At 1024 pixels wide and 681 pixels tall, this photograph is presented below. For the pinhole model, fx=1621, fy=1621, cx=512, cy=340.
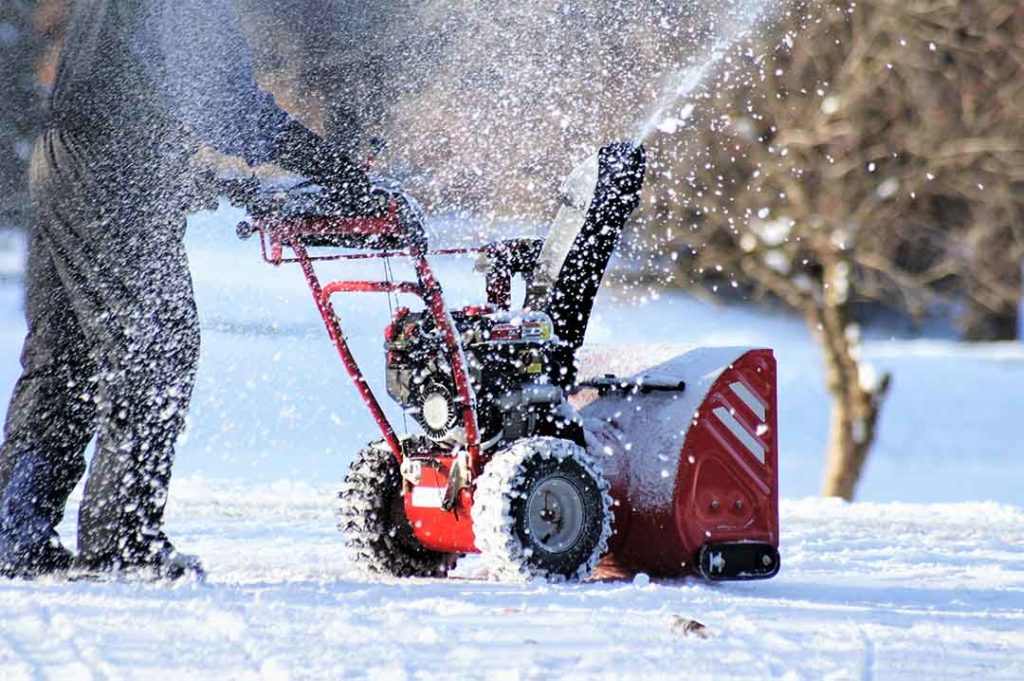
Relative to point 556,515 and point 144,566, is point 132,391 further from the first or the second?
point 556,515

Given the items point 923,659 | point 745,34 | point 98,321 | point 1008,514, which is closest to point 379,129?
point 745,34

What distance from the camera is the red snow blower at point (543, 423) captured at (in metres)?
4.52

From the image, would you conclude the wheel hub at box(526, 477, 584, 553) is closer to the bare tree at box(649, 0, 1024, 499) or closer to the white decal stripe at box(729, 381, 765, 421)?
the white decal stripe at box(729, 381, 765, 421)

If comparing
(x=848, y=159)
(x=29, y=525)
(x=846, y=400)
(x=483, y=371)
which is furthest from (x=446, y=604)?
(x=846, y=400)

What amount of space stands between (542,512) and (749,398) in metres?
0.80

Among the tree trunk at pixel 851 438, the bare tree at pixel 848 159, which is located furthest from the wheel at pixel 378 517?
the tree trunk at pixel 851 438

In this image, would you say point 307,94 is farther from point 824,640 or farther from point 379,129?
point 824,640

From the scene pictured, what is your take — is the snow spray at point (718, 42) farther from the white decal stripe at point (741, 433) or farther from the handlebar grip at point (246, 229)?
the handlebar grip at point (246, 229)

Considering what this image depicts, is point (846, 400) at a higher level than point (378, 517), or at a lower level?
higher

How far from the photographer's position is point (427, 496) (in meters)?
4.70

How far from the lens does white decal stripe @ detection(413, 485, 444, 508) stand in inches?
183

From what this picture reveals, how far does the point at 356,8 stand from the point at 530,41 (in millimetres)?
988

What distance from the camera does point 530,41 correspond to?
880 centimetres

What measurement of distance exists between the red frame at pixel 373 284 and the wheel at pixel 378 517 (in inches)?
8.9
